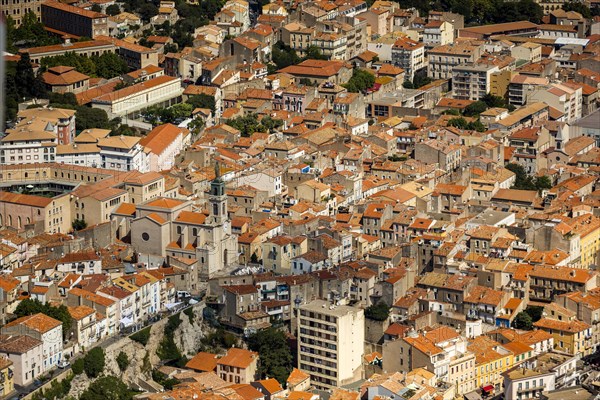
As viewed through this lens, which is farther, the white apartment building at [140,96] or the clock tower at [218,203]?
the white apartment building at [140,96]

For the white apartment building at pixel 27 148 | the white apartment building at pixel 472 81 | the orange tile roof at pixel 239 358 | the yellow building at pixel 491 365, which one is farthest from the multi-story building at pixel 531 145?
the orange tile roof at pixel 239 358

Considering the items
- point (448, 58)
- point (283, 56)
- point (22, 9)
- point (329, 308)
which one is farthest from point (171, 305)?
point (448, 58)

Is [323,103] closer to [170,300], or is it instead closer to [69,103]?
[69,103]

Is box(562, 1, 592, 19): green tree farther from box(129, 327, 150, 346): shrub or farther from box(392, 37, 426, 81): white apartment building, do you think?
box(129, 327, 150, 346): shrub

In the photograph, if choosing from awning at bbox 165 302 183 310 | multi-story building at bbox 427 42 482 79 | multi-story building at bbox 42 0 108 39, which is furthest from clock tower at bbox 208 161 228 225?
multi-story building at bbox 427 42 482 79

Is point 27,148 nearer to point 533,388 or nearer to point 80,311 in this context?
point 80,311

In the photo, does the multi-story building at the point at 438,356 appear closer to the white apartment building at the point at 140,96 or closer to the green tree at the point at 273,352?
the green tree at the point at 273,352
